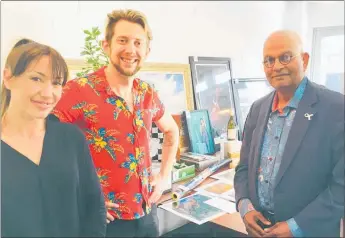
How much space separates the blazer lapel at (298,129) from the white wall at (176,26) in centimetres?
14

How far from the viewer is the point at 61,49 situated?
0.77 metres

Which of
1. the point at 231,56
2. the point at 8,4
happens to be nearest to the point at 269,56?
the point at 231,56

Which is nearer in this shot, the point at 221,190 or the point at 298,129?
the point at 298,129

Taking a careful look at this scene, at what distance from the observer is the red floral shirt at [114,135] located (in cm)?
68

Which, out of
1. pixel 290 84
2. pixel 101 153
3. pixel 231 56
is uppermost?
pixel 231 56

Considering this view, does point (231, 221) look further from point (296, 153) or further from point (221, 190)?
point (296, 153)

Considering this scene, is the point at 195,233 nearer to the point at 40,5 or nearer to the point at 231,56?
the point at 231,56

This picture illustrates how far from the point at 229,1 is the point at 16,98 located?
2.49 ft

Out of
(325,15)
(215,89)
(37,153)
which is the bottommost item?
(37,153)

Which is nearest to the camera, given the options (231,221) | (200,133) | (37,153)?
(37,153)

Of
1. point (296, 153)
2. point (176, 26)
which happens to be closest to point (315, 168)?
point (296, 153)

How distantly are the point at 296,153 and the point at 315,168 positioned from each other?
2.1 inches

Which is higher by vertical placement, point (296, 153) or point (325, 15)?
point (325, 15)

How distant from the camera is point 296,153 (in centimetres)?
72
